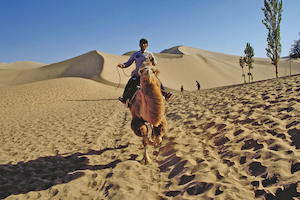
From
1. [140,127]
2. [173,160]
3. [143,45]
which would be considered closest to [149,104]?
[140,127]

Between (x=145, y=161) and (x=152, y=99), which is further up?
(x=152, y=99)

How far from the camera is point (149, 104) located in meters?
3.02

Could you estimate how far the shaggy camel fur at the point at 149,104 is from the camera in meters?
2.85

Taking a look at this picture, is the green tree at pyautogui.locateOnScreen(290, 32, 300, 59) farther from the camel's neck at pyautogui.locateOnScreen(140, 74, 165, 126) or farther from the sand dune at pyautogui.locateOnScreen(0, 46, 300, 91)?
the camel's neck at pyautogui.locateOnScreen(140, 74, 165, 126)

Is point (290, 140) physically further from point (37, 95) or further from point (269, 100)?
point (37, 95)

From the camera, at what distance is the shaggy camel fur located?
285cm

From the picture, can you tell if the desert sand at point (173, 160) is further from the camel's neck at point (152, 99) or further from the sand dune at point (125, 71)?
the sand dune at point (125, 71)

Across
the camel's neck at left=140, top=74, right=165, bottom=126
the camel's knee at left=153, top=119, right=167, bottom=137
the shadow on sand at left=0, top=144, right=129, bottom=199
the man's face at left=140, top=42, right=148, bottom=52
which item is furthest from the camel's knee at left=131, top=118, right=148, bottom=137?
the man's face at left=140, top=42, right=148, bottom=52

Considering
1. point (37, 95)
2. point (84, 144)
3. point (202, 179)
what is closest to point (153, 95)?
point (202, 179)

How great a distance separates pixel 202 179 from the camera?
105 inches

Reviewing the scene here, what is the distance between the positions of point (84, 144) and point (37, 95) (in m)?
16.1

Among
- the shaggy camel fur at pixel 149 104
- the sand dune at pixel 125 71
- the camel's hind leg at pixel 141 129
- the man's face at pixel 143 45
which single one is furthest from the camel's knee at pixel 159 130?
the sand dune at pixel 125 71

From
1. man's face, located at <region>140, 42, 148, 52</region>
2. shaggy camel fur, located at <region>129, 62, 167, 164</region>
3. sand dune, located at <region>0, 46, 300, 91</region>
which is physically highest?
sand dune, located at <region>0, 46, 300, 91</region>

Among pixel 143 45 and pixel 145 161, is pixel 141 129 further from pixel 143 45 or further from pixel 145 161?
pixel 143 45
